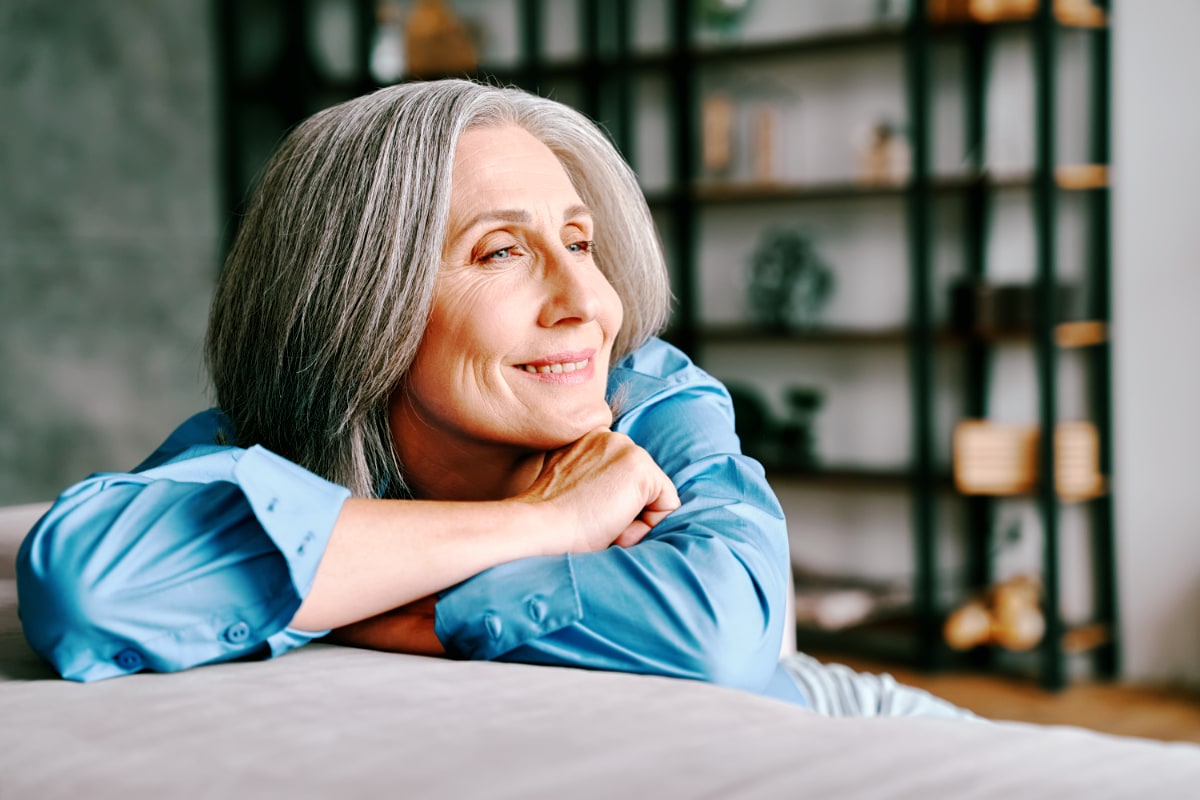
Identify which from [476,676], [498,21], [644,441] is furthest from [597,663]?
[498,21]

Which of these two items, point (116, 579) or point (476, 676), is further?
point (116, 579)

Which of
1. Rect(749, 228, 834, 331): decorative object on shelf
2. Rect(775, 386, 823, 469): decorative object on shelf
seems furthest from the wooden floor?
Rect(749, 228, 834, 331): decorative object on shelf

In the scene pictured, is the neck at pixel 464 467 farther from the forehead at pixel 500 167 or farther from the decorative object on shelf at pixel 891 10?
the decorative object on shelf at pixel 891 10

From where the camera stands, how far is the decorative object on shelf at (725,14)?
4.37m

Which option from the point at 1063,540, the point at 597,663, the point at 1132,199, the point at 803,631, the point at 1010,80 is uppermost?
the point at 1010,80

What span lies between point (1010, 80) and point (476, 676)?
3.62 m

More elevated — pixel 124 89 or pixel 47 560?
pixel 124 89

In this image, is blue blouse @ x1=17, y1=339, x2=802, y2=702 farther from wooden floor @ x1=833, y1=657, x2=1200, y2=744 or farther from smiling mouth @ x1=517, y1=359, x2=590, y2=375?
wooden floor @ x1=833, y1=657, x2=1200, y2=744

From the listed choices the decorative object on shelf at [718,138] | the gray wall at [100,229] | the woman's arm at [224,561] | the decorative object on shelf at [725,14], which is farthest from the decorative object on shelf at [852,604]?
the woman's arm at [224,561]

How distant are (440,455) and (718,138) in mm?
3188

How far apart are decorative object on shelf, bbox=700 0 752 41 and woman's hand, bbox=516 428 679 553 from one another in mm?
3382

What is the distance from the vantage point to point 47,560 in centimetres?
102

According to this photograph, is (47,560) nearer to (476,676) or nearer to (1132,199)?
(476,676)

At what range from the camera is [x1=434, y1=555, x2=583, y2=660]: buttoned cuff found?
1.04 meters
